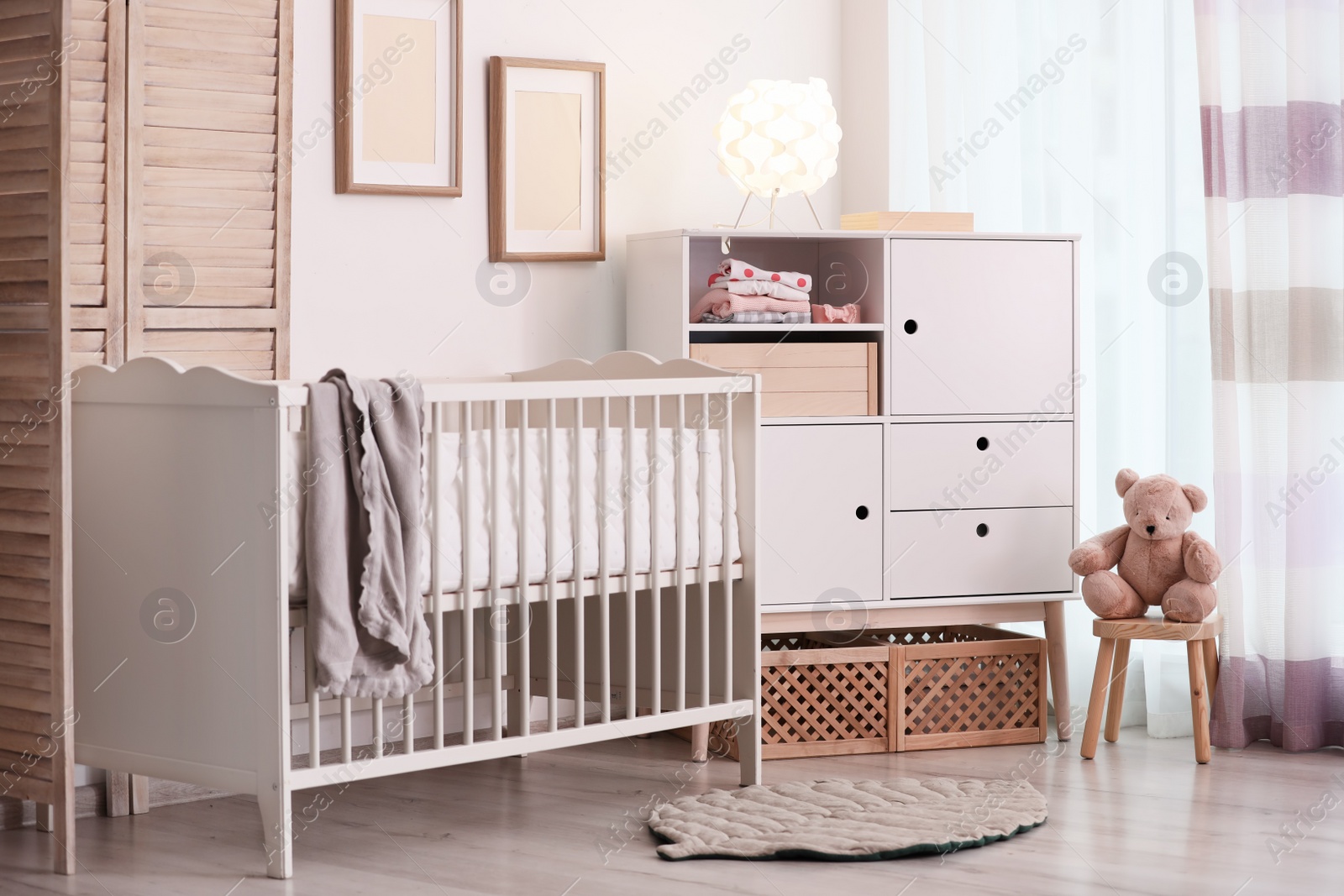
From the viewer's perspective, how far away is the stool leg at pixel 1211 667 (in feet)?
10.0

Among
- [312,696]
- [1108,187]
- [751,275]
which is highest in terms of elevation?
[1108,187]

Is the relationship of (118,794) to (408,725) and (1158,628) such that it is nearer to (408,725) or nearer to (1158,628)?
(408,725)

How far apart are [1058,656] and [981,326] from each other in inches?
29.6

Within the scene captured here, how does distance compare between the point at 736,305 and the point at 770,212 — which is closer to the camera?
the point at 736,305

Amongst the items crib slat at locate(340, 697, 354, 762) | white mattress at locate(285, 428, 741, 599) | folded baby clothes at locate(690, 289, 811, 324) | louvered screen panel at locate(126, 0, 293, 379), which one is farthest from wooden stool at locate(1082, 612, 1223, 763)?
louvered screen panel at locate(126, 0, 293, 379)

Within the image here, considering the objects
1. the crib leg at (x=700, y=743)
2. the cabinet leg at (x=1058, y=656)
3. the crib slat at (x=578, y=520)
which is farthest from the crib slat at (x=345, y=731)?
the cabinet leg at (x=1058, y=656)

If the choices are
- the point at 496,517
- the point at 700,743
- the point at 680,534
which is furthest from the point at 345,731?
the point at 700,743

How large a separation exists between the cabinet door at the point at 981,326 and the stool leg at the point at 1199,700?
0.59 metres

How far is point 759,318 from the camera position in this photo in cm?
308

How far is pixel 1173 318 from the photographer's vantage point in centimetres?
320

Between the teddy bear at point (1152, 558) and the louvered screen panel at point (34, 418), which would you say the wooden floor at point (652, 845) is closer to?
the louvered screen panel at point (34, 418)

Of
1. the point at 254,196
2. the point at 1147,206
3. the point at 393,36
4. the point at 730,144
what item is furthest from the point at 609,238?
the point at 1147,206

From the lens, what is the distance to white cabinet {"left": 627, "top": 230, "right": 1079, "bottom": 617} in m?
3.06

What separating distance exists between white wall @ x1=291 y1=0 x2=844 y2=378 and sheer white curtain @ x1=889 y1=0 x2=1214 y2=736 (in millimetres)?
423
